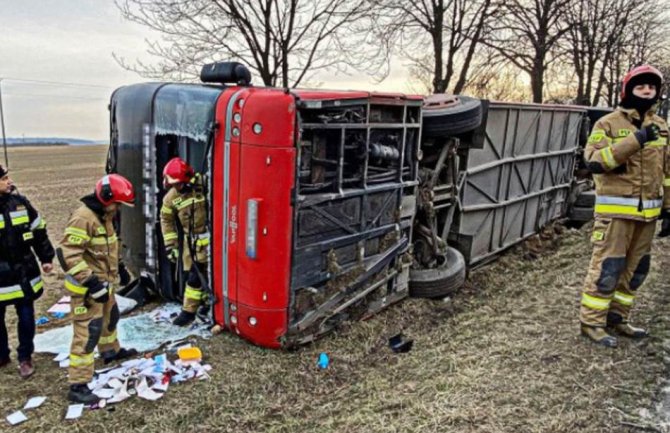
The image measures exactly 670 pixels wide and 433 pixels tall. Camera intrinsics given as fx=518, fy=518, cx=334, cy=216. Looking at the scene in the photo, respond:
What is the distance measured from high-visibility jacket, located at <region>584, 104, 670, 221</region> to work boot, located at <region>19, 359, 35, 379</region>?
4491 mm

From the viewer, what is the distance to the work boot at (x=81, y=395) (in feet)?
11.6

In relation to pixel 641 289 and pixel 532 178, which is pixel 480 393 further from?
pixel 532 178

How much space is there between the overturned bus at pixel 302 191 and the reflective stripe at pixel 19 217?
49.1 inches

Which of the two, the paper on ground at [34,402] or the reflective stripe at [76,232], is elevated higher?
the reflective stripe at [76,232]

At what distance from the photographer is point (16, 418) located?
338cm

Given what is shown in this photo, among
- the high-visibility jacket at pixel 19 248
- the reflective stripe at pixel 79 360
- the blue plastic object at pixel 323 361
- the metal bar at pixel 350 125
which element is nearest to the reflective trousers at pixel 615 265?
the metal bar at pixel 350 125

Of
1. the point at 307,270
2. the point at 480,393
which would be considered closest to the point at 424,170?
the point at 307,270

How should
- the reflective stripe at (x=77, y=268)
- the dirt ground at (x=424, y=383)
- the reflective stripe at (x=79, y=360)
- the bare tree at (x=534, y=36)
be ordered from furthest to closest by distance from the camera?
the bare tree at (x=534, y=36) → the reflective stripe at (x=79, y=360) → the reflective stripe at (x=77, y=268) → the dirt ground at (x=424, y=383)

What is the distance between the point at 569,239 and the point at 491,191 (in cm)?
263

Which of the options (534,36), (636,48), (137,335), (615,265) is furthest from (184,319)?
(636,48)

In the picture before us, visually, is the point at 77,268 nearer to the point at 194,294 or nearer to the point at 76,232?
the point at 76,232

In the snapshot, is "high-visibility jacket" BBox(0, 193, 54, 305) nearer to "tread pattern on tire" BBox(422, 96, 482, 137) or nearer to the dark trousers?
the dark trousers

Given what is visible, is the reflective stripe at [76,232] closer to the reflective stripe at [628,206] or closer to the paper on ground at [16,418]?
the paper on ground at [16,418]

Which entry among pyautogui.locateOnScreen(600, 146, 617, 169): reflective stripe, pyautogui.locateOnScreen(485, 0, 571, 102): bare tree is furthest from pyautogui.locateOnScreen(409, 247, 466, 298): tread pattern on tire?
pyautogui.locateOnScreen(485, 0, 571, 102): bare tree
